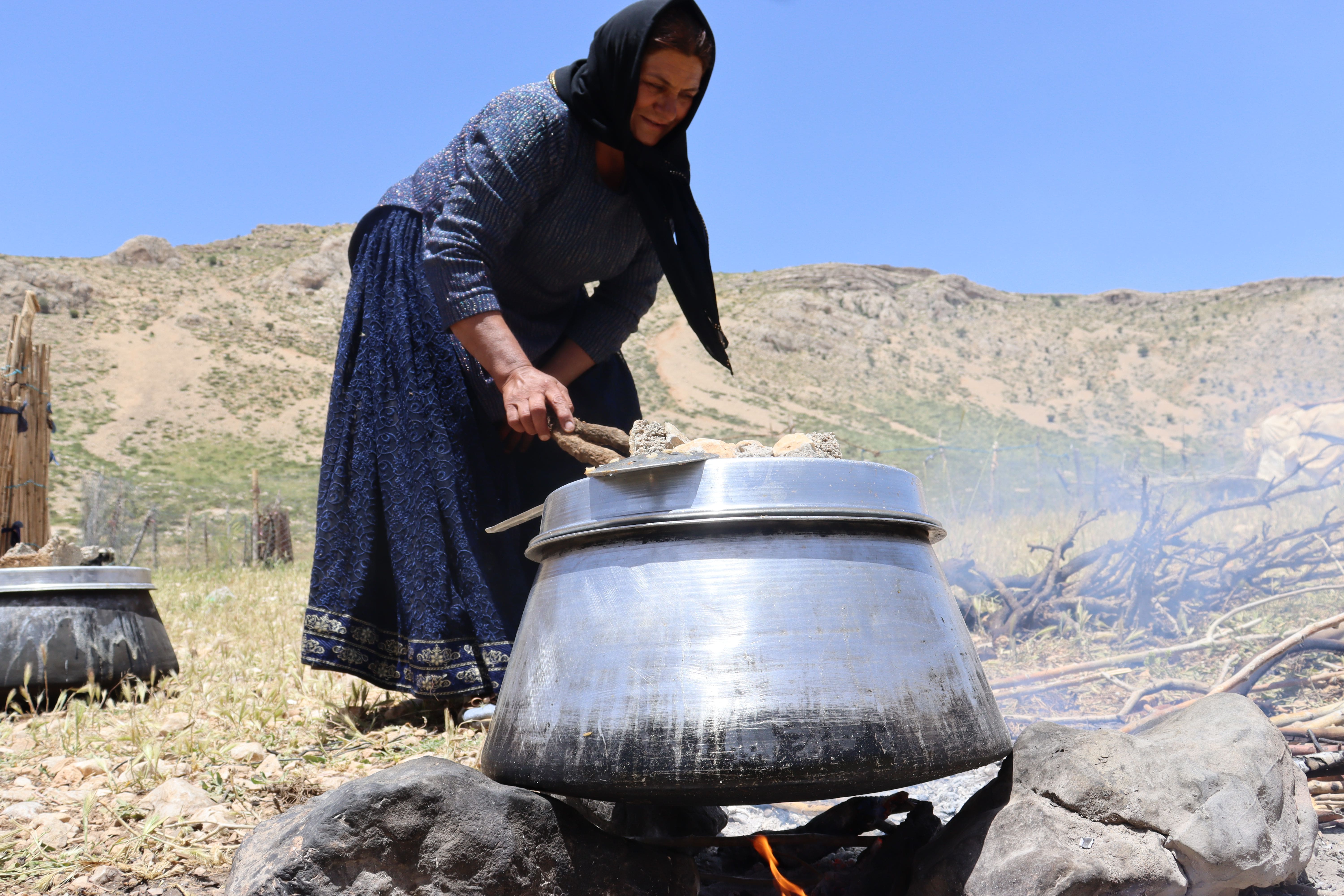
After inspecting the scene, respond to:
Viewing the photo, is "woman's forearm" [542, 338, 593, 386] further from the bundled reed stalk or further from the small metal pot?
the bundled reed stalk

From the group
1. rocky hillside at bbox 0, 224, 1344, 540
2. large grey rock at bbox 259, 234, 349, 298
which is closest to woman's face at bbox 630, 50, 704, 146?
rocky hillside at bbox 0, 224, 1344, 540

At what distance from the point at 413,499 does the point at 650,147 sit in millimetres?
1176

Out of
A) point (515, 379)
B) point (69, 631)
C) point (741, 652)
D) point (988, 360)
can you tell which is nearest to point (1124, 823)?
point (741, 652)

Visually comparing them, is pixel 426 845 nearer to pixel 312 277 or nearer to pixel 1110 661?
pixel 1110 661

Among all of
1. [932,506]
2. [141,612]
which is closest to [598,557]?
[141,612]

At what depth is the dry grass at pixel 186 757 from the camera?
182 centimetres

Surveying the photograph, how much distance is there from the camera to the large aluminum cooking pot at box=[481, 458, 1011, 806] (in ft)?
3.89

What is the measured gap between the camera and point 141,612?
134 inches

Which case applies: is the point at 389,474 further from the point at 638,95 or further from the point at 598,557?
the point at 598,557

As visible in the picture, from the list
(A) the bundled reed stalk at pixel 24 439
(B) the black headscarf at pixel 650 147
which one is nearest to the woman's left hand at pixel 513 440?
(B) the black headscarf at pixel 650 147

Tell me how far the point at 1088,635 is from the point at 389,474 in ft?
10.5

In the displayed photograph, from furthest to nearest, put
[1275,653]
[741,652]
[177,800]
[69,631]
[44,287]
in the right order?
[44,287], [69,631], [1275,653], [177,800], [741,652]

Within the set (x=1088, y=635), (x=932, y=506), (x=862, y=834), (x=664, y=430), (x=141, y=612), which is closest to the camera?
(x=664, y=430)

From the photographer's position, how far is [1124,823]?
1321 millimetres
